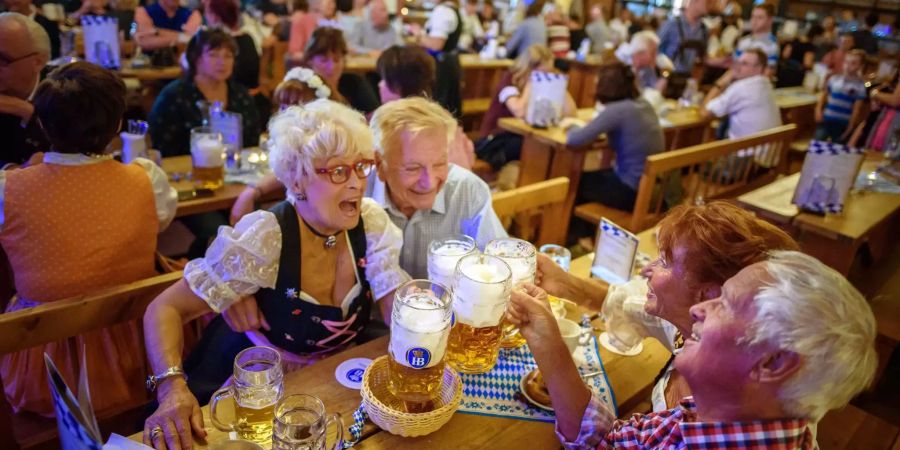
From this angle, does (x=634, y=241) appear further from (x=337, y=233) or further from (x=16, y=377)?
(x=16, y=377)

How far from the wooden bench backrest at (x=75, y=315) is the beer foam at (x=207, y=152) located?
1.21 meters

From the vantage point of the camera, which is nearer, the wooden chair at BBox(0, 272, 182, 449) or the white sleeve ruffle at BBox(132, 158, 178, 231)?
the wooden chair at BBox(0, 272, 182, 449)

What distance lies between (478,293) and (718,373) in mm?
506

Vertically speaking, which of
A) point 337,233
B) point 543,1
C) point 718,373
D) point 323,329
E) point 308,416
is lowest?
point 323,329

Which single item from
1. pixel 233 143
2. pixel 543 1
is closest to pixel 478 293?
pixel 233 143

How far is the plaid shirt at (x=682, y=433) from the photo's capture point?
37.7 inches

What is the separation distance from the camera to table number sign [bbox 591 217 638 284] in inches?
76.2

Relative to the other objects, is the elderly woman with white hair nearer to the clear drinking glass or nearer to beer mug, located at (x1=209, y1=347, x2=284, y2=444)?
beer mug, located at (x1=209, y1=347, x2=284, y2=444)

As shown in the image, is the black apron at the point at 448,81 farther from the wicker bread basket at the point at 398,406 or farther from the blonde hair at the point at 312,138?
the wicker bread basket at the point at 398,406

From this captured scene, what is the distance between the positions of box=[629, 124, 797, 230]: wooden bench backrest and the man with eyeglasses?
3.03 m

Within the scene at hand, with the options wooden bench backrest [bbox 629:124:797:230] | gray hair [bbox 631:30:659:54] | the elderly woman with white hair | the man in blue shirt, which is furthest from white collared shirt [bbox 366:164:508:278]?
the man in blue shirt

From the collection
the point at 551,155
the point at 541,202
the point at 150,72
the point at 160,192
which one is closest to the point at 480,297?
the point at 541,202

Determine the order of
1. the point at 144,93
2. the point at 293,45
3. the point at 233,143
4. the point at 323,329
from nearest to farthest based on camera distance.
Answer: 1. the point at 323,329
2. the point at 233,143
3. the point at 144,93
4. the point at 293,45

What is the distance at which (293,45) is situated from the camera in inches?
265
